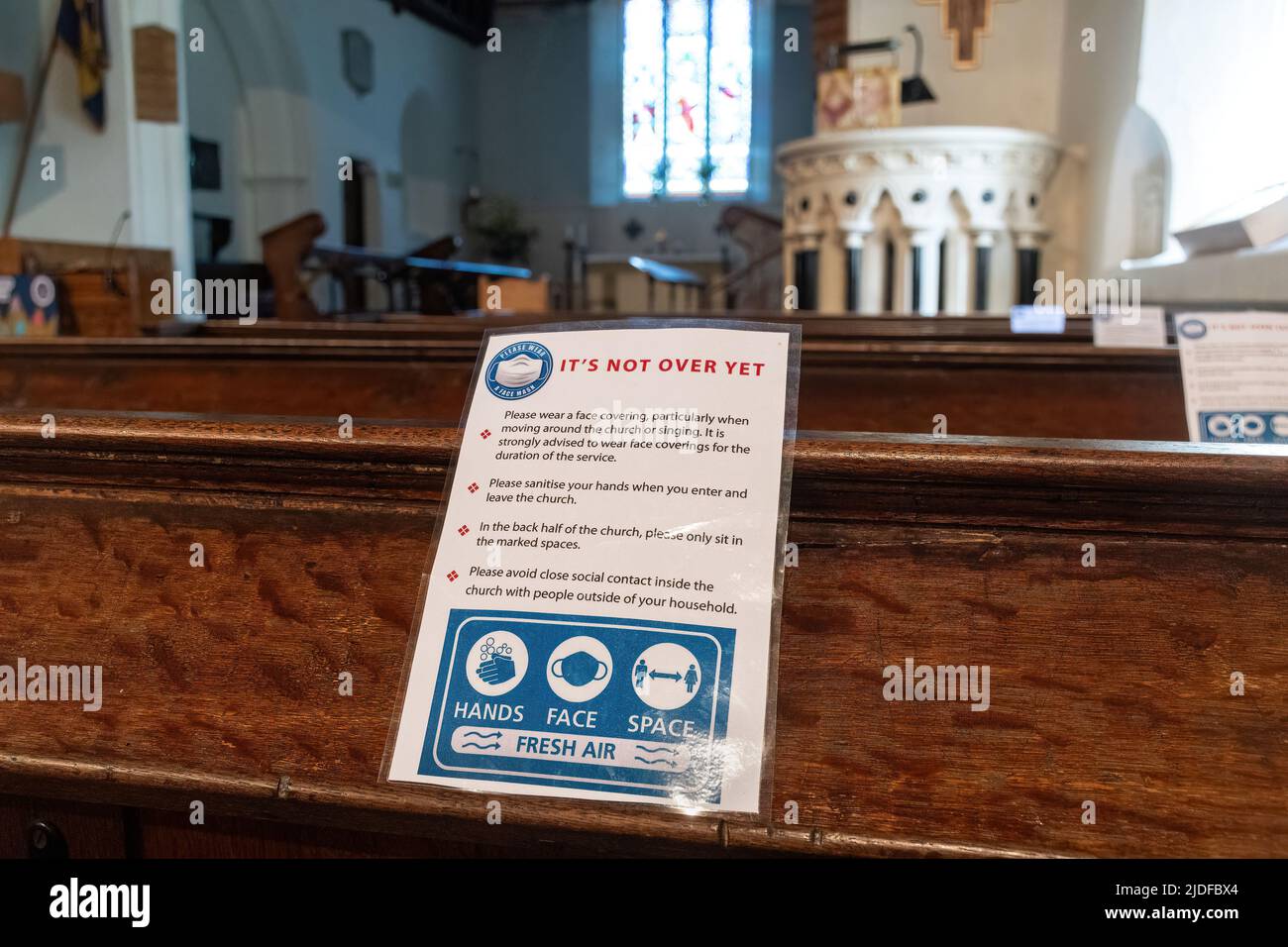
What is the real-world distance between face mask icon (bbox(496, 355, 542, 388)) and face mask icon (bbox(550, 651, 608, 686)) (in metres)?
0.19

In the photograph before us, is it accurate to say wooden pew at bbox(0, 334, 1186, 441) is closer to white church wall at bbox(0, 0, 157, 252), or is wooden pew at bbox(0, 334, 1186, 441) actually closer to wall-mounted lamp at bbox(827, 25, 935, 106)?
wall-mounted lamp at bbox(827, 25, 935, 106)

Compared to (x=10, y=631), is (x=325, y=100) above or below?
above

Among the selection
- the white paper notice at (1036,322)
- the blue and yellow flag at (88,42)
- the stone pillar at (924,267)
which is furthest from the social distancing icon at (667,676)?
the blue and yellow flag at (88,42)

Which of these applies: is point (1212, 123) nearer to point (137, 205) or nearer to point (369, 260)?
point (369, 260)

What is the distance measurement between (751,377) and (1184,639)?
282 mm

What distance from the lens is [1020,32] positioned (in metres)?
5.11

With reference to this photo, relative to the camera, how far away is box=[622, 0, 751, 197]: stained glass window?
11680mm

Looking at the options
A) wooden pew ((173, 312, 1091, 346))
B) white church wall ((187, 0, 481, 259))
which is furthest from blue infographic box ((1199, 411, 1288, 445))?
white church wall ((187, 0, 481, 259))

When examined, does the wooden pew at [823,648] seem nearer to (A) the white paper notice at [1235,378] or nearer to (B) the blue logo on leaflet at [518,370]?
(B) the blue logo on leaflet at [518,370]

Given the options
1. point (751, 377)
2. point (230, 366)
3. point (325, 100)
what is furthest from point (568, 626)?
point (325, 100)

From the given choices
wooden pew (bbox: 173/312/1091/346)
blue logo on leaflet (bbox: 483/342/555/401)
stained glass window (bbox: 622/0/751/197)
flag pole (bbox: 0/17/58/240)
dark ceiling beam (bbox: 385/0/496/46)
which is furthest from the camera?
stained glass window (bbox: 622/0/751/197)

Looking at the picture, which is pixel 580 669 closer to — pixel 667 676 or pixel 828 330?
pixel 667 676

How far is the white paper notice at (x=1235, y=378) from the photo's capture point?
36.1 inches

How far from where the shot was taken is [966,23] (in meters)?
4.84
